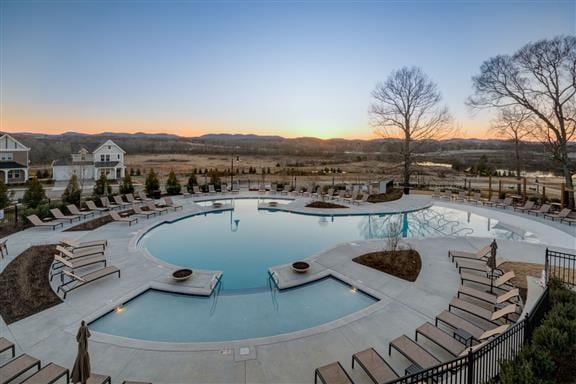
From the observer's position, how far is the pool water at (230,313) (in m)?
5.92

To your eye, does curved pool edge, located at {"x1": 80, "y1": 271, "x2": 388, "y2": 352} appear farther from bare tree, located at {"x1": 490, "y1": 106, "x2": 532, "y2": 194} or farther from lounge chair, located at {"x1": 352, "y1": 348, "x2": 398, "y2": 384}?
bare tree, located at {"x1": 490, "y1": 106, "x2": 532, "y2": 194}

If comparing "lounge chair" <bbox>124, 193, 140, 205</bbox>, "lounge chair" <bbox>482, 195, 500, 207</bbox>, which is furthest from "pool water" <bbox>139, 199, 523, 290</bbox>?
"lounge chair" <bbox>124, 193, 140, 205</bbox>

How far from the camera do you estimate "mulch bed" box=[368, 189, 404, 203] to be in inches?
806

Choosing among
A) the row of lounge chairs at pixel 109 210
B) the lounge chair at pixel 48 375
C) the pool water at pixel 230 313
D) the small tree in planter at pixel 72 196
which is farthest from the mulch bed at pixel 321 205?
the lounge chair at pixel 48 375

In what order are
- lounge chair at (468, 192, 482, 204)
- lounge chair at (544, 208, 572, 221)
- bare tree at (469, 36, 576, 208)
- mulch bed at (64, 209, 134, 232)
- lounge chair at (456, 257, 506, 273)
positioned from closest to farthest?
lounge chair at (456, 257, 506, 273) < mulch bed at (64, 209, 134, 232) < lounge chair at (544, 208, 572, 221) < bare tree at (469, 36, 576, 208) < lounge chair at (468, 192, 482, 204)

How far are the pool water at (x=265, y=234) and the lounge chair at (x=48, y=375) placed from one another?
4336 millimetres

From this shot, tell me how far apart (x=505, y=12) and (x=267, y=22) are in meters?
13.9

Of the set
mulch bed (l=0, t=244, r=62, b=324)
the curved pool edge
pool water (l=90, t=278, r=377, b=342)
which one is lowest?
pool water (l=90, t=278, r=377, b=342)

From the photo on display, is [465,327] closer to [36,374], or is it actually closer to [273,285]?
[273,285]

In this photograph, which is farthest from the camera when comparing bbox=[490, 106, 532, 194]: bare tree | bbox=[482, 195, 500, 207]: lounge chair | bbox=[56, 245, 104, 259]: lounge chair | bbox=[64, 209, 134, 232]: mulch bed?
bbox=[490, 106, 532, 194]: bare tree

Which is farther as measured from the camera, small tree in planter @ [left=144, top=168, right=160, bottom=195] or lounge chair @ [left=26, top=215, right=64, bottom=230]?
small tree in planter @ [left=144, top=168, right=160, bottom=195]

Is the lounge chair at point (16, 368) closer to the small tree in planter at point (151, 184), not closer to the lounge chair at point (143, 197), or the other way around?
the lounge chair at point (143, 197)

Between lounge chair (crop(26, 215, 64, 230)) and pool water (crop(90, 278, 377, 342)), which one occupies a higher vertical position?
lounge chair (crop(26, 215, 64, 230))

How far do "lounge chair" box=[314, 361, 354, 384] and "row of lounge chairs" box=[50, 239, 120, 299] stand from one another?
664cm
